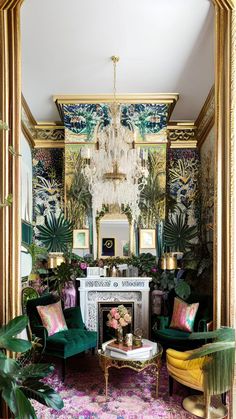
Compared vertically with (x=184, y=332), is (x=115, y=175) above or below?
above

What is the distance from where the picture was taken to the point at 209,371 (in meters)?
3.31

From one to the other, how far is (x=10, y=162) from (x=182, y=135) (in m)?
4.49

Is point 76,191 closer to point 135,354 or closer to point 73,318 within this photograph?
point 73,318

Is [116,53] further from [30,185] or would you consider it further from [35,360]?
[35,360]

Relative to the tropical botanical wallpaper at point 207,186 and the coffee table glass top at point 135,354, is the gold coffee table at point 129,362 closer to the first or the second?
the coffee table glass top at point 135,354

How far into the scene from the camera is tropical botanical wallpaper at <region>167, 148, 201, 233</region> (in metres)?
6.98

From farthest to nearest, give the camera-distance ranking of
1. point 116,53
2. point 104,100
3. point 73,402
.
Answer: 1. point 104,100
2. point 116,53
3. point 73,402

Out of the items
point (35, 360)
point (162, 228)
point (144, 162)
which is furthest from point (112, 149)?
point (35, 360)

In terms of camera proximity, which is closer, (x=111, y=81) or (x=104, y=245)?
(x=111, y=81)

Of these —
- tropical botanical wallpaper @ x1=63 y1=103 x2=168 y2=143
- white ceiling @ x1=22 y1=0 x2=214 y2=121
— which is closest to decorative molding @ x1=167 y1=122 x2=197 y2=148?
tropical botanical wallpaper @ x1=63 y1=103 x2=168 y2=143

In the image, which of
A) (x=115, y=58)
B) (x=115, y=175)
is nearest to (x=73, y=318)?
(x=115, y=175)

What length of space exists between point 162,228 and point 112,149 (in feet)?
7.27

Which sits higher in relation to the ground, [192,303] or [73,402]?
[192,303]

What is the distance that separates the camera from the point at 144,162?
5.41m
